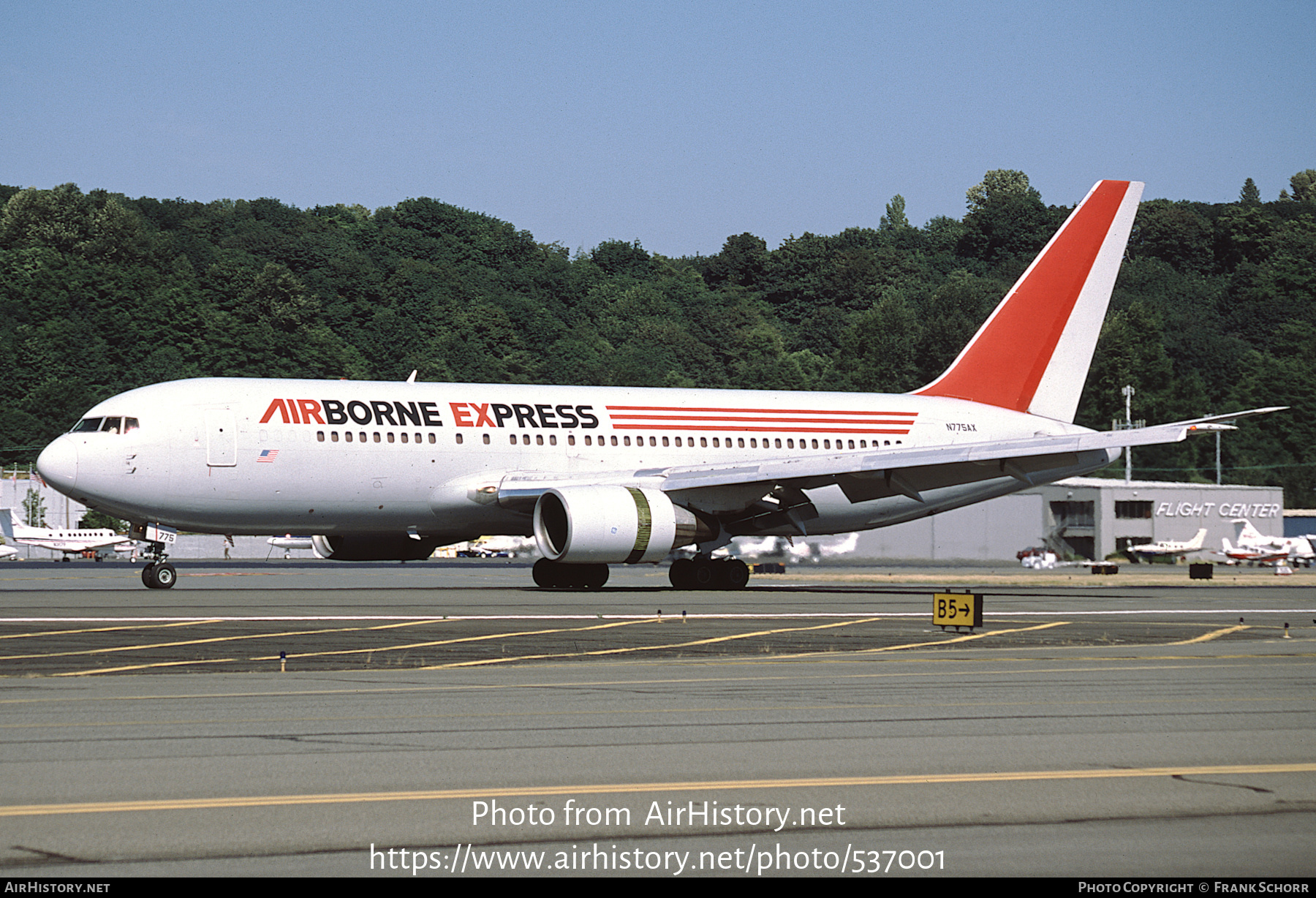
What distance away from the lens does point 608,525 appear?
3272cm

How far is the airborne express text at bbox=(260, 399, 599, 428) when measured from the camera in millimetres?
33406

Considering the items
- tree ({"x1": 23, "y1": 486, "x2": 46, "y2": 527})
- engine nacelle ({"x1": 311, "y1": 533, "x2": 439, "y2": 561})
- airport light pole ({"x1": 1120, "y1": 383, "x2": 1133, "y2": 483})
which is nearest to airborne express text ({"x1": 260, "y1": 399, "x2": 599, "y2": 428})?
engine nacelle ({"x1": 311, "y1": 533, "x2": 439, "y2": 561})

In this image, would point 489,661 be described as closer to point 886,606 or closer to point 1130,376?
point 886,606

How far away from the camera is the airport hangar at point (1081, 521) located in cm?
7100

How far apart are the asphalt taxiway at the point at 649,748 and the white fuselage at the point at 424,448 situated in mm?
8567

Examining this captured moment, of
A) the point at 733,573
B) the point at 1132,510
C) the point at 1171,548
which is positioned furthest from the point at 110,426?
the point at 1132,510

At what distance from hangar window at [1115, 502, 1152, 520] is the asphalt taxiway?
210 ft

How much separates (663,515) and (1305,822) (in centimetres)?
2525

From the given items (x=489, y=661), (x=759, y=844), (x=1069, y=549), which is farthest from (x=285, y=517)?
(x=1069, y=549)

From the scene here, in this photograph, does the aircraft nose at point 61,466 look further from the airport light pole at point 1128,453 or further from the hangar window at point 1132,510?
the airport light pole at point 1128,453

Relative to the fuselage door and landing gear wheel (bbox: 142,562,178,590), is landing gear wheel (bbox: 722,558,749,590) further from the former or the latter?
landing gear wheel (bbox: 142,562,178,590)

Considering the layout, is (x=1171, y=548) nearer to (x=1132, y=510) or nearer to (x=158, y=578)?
(x=1132, y=510)

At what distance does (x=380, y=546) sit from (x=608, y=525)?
6.90m

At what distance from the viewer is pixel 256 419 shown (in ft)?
108
